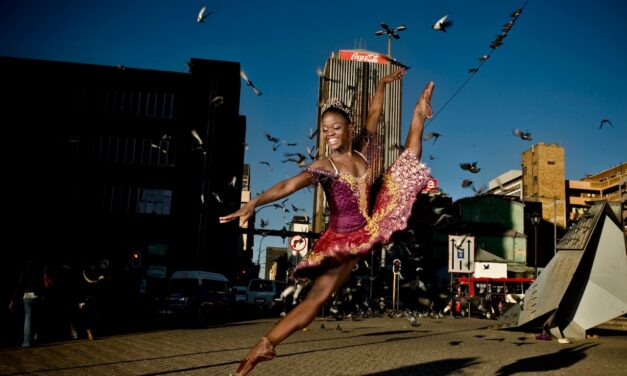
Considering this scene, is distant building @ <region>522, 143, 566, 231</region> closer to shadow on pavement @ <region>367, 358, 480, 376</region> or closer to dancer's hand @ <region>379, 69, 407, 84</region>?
shadow on pavement @ <region>367, 358, 480, 376</region>

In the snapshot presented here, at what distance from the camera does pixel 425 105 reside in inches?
207

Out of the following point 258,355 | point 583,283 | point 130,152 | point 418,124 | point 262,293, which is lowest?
point 262,293

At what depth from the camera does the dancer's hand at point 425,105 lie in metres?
5.23

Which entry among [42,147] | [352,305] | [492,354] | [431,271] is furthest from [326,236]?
[431,271]

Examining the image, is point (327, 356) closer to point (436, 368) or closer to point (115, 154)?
point (436, 368)

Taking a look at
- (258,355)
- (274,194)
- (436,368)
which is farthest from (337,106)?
(436,368)

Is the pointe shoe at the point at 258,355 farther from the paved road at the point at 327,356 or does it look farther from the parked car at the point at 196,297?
the parked car at the point at 196,297

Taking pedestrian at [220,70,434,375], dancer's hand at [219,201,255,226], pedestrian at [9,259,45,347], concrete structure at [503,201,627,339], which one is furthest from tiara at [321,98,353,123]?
concrete structure at [503,201,627,339]

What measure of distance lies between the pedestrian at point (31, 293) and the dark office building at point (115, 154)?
31779 mm

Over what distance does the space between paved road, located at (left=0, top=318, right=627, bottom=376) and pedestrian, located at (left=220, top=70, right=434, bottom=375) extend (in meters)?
2.95

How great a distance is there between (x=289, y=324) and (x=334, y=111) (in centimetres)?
202

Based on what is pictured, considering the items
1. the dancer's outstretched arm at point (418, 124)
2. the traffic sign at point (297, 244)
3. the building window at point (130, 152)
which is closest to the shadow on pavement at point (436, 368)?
the dancer's outstretched arm at point (418, 124)

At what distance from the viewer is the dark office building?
145ft

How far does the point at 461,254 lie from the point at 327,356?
13083mm
